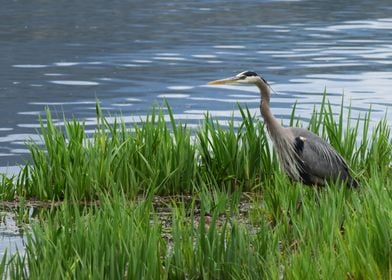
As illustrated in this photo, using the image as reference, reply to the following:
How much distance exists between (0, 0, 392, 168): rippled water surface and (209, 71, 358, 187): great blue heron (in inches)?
105

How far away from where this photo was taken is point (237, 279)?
648cm

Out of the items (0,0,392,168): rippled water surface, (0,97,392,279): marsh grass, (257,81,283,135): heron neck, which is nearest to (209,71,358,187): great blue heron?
(257,81,283,135): heron neck

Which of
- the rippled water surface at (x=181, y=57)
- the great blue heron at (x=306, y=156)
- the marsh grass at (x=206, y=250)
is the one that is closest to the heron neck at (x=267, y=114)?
the great blue heron at (x=306, y=156)

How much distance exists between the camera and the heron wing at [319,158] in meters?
9.05

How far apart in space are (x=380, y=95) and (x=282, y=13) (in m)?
16.3

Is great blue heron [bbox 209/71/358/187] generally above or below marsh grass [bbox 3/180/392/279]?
above

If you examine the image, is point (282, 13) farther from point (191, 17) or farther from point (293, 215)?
point (293, 215)

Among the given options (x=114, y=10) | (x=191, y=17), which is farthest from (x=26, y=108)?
(x=114, y=10)

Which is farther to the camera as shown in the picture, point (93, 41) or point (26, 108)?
point (93, 41)

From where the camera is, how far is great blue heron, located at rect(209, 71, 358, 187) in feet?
29.8

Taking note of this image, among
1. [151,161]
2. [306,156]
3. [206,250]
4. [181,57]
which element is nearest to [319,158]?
[306,156]

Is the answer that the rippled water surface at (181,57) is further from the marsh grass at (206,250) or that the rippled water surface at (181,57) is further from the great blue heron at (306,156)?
the marsh grass at (206,250)

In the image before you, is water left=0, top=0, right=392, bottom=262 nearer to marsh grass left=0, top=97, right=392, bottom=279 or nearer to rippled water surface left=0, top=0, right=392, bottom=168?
rippled water surface left=0, top=0, right=392, bottom=168

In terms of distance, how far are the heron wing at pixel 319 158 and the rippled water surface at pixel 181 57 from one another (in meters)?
2.77
